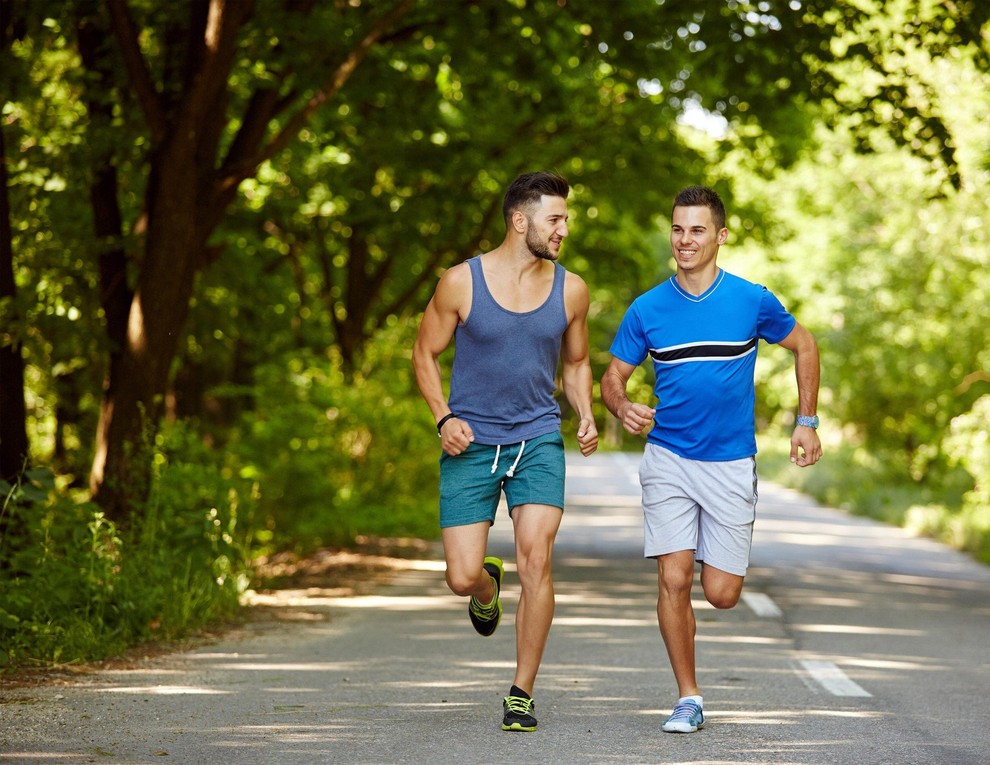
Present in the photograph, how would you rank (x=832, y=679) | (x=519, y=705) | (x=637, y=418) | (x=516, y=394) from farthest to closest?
(x=832, y=679), (x=516, y=394), (x=519, y=705), (x=637, y=418)

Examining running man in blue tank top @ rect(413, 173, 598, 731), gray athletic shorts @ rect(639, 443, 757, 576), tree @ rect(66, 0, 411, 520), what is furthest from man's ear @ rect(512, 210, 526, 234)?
tree @ rect(66, 0, 411, 520)

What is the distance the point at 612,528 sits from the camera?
20.3 m

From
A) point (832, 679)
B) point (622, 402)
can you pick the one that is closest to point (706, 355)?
point (622, 402)

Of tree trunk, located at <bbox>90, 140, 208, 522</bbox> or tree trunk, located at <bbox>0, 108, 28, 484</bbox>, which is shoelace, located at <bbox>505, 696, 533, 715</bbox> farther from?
tree trunk, located at <bbox>90, 140, 208, 522</bbox>

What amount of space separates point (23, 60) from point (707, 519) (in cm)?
690

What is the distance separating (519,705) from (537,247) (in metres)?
1.74

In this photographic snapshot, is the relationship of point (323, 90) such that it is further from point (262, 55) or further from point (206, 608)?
point (206, 608)

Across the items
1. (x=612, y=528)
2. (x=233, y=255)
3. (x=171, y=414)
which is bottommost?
(x=612, y=528)

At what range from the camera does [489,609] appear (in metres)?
6.51

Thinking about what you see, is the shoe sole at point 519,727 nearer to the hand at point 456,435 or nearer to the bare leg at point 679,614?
the bare leg at point 679,614

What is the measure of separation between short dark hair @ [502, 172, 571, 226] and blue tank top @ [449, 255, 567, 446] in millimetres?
265

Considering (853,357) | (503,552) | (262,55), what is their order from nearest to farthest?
(262,55)
(503,552)
(853,357)

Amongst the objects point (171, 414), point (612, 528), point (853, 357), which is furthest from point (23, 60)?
point (853, 357)

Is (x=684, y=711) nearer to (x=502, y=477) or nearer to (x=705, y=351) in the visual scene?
(x=502, y=477)
